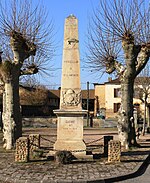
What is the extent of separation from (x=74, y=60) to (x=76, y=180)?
5.22 m

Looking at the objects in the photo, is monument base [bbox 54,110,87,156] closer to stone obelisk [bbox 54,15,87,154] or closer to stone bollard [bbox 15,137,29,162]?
stone obelisk [bbox 54,15,87,154]

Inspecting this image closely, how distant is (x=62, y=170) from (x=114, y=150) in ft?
6.82

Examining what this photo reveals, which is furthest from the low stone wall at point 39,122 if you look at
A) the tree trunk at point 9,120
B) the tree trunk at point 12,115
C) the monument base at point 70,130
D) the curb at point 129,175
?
the curb at point 129,175

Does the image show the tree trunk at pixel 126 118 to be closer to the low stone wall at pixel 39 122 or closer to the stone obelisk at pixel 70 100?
the stone obelisk at pixel 70 100

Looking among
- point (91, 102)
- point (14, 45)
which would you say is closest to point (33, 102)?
point (91, 102)

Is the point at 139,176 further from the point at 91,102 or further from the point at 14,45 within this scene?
the point at 91,102

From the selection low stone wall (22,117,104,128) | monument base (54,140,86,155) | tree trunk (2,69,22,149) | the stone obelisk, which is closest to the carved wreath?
the stone obelisk

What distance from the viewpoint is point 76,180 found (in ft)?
28.3

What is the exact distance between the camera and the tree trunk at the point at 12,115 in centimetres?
1529

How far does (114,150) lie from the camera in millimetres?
11258

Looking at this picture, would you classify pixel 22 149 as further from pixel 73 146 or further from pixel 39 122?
pixel 39 122

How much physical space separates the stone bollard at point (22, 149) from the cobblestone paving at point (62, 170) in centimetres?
25

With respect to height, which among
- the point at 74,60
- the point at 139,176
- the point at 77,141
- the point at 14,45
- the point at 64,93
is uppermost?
the point at 14,45

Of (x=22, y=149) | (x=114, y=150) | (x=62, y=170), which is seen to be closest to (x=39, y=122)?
(x=22, y=149)
